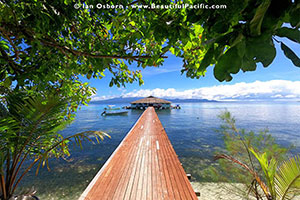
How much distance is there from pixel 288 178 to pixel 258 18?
339 centimetres

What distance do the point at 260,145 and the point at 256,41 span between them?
6.04 meters

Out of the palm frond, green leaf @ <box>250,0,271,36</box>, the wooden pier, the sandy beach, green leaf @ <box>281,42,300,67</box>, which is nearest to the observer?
green leaf @ <box>250,0,271,36</box>

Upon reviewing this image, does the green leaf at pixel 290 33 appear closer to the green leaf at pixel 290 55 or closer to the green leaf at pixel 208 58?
the green leaf at pixel 290 55

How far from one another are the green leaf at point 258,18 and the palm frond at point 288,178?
316 centimetres

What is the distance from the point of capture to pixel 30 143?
1.95 m

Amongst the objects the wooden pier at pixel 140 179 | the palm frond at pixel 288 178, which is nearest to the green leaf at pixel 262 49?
the wooden pier at pixel 140 179

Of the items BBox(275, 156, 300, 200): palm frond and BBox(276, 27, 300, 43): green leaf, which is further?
BBox(275, 156, 300, 200): palm frond

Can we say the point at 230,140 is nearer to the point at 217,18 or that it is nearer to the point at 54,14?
the point at 217,18

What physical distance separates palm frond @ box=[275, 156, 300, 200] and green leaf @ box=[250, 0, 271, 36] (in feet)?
10.4

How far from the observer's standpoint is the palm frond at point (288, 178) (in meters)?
2.15

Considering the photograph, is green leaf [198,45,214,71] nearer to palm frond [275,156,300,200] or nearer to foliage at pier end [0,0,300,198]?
foliage at pier end [0,0,300,198]

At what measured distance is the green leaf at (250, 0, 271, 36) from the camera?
427 millimetres

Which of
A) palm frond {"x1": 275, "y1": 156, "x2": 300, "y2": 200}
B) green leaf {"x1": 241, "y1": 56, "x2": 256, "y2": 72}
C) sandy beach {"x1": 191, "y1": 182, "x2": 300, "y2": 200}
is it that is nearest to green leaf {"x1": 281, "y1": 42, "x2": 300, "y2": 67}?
green leaf {"x1": 241, "y1": 56, "x2": 256, "y2": 72}

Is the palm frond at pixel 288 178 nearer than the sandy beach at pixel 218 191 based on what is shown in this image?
Yes
